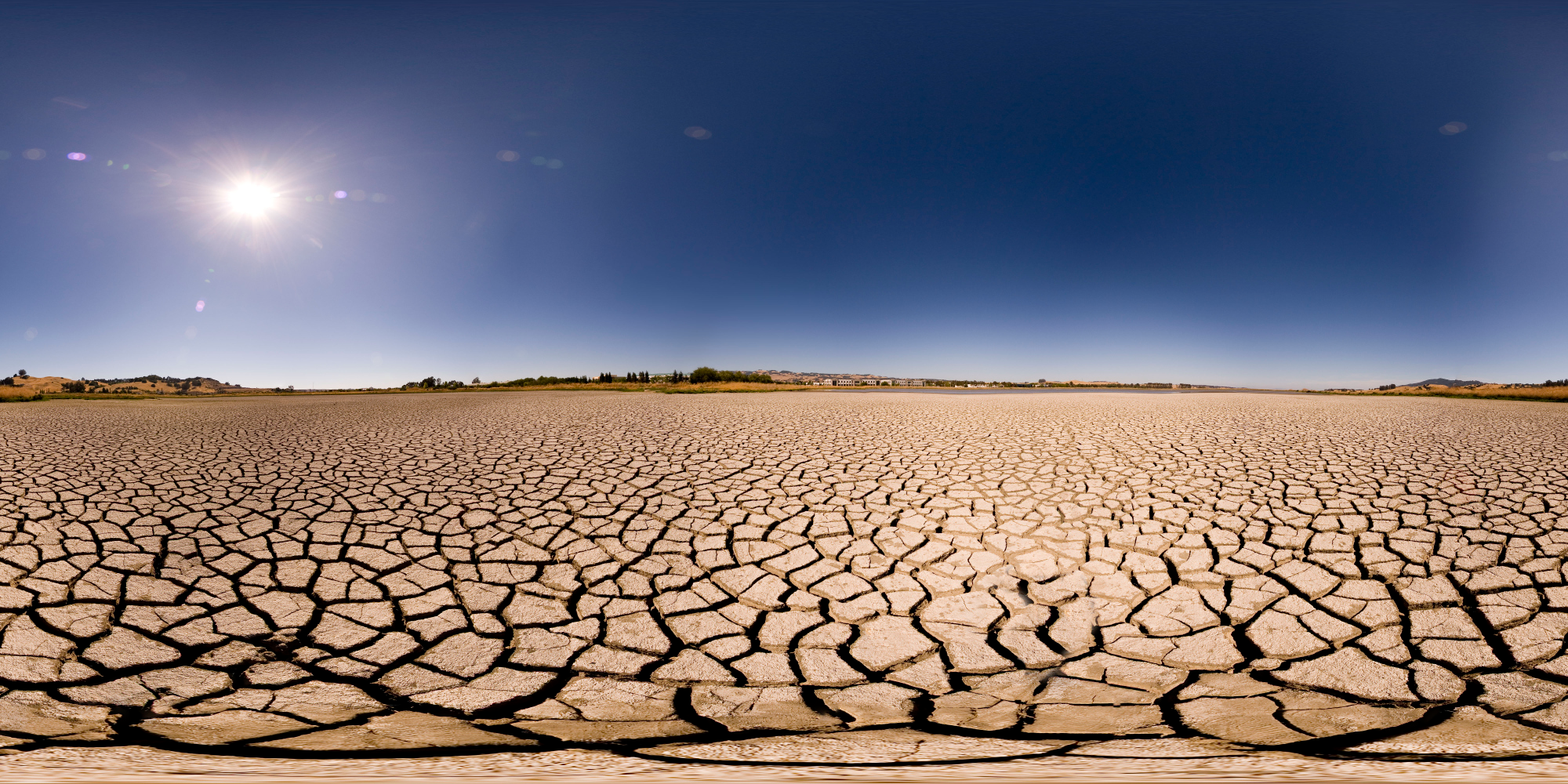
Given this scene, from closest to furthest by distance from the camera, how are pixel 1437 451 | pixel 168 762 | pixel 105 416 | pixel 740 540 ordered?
1. pixel 168 762
2. pixel 740 540
3. pixel 1437 451
4. pixel 105 416

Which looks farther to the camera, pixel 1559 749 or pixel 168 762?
pixel 1559 749

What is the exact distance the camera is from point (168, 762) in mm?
1023

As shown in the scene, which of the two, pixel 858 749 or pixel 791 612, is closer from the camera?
pixel 858 749

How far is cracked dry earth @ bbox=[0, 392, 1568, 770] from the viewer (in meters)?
1.31

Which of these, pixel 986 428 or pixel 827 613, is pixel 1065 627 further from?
pixel 986 428

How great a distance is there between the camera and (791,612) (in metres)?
2.03

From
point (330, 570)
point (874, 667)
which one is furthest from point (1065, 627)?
point (330, 570)

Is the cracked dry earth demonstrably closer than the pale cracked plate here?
No

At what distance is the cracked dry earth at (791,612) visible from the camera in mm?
1313

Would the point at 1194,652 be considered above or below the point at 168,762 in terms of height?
below

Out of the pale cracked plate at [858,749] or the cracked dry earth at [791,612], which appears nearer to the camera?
the pale cracked plate at [858,749]

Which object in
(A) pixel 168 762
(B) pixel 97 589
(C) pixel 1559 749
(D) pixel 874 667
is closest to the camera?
(A) pixel 168 762

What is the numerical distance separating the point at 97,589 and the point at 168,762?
195cm

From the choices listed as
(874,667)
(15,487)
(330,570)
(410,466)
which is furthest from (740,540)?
(15,487)
